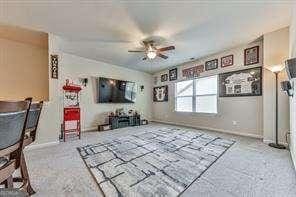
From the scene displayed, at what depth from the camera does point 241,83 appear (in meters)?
4.68

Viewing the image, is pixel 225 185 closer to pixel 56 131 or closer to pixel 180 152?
pixel 180 152

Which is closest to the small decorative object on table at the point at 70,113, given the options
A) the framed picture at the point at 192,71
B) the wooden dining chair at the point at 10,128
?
the wooden dining chair at the point at 10,128

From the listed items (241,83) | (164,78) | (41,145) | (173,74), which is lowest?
(41,145)

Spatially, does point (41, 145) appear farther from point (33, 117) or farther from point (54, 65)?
point (33, 117)

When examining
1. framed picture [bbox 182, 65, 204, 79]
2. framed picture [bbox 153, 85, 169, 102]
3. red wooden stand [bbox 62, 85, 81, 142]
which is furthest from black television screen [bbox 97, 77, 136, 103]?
framed picture [bbox 182, 65, 204, 79]

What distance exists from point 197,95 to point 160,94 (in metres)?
2.07

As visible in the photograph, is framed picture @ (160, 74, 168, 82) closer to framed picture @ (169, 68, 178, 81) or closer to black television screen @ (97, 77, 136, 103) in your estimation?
framed picture @ (169, 68, 178, 81)

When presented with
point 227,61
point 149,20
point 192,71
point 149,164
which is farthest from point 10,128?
point 192,71

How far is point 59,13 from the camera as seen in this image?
2.92 m

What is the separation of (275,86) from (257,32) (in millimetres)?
1296

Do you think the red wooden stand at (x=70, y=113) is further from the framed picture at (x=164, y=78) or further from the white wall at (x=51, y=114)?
the framed picture at (x=164, y=78)

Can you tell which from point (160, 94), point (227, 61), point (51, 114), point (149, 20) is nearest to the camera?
point (149, 20)

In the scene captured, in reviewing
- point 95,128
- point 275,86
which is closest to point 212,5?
point 275,86

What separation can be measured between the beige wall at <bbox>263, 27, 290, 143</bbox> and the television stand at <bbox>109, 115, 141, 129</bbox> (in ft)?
14.3
